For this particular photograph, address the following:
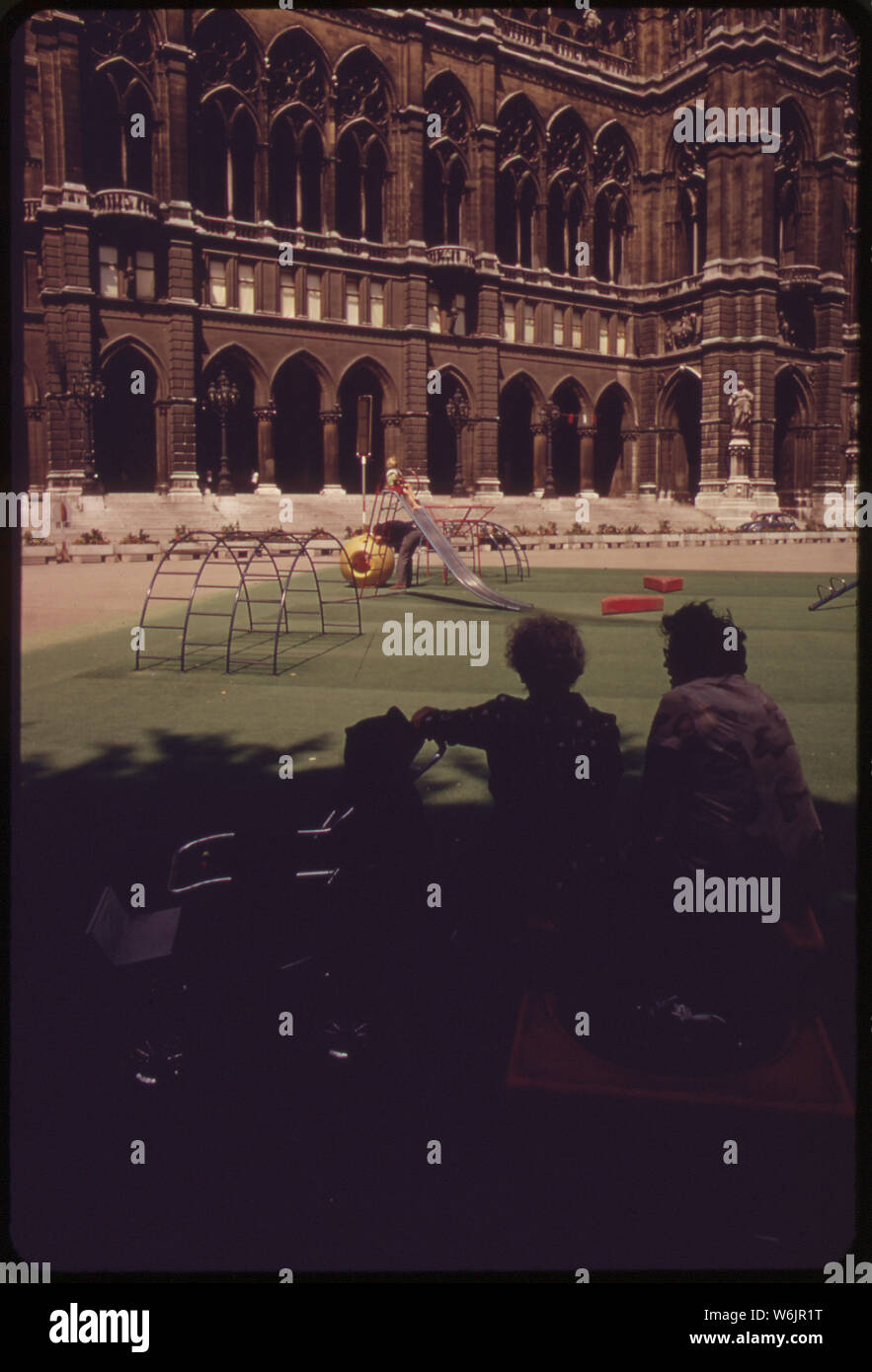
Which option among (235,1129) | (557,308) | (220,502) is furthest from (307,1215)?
(557,308)

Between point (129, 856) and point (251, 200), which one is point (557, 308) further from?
point (129, 856)

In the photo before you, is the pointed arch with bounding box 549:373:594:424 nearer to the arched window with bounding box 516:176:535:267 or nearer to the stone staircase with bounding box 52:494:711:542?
the stone staircase with bounding box 52:494:711:542

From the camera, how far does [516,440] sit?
51.2m

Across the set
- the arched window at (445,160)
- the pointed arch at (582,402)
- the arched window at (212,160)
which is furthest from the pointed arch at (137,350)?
the pointed arch at (582,402)

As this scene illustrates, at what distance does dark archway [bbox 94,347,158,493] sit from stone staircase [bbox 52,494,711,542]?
99.6 inches

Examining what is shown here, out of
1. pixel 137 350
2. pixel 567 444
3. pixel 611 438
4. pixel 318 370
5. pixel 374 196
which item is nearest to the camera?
pixel 137 350

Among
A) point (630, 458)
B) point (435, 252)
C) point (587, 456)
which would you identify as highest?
point (435, 252)

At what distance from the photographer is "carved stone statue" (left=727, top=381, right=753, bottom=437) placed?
47.6 meters

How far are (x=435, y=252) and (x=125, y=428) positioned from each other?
14937 millimetres

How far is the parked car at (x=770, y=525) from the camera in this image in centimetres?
4200

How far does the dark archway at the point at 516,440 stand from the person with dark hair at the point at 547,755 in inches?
1826

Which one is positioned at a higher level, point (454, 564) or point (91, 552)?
point (91, 552)

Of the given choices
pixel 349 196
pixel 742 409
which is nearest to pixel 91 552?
pixel 349 196

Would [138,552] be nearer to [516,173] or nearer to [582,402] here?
[516,173]
